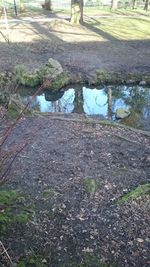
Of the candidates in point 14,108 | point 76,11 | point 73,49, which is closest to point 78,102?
point 14,108

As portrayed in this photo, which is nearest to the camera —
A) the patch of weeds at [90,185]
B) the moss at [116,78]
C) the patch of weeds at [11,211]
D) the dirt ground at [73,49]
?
the patch of weeds at [11,211]

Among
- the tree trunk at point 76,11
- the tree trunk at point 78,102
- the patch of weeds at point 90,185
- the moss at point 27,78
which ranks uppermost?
the tree trunk at point 76,11

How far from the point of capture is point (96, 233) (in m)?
4.37

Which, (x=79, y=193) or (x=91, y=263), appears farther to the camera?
(x=79, y=193)

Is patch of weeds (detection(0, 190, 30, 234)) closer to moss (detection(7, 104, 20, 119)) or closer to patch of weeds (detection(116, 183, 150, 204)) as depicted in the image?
patch of weeds (detection(116, 183, 150, 204))

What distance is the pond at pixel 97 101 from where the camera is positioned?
1022cm

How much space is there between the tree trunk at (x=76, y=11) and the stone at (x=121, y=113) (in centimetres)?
1144

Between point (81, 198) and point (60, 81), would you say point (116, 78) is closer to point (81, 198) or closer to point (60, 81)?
point (60, 81)

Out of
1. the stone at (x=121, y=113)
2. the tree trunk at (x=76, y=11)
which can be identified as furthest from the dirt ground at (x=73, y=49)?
the stone at (x=121, y=113)

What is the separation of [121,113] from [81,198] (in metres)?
5.07

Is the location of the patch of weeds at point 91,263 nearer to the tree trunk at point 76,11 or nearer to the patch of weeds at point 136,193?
the patch of weeds at point 136,193

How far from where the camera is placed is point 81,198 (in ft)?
16.3

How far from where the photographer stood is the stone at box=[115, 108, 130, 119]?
31.4 feet

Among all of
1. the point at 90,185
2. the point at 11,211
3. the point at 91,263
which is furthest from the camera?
the point at 90,185
